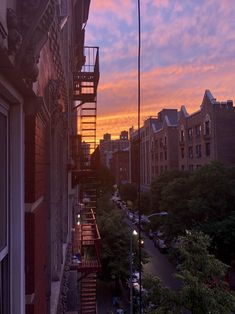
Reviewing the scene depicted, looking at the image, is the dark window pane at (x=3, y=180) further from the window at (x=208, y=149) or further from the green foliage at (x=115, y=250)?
the window at (x=208, y=149)

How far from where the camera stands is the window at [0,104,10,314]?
8.23 feet

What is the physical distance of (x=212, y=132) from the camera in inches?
1586

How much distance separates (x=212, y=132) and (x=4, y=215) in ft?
129

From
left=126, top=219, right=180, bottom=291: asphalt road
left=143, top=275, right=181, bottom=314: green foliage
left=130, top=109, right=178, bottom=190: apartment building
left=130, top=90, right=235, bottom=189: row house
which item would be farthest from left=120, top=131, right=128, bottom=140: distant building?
left=143, top=275, right=181, bottom=314: green foliage

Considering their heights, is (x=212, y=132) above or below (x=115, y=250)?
above

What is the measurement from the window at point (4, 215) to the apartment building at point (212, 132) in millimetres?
38053

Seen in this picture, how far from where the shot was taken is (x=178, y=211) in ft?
97.5

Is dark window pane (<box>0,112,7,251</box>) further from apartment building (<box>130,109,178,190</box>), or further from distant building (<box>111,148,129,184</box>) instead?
distant building (<box>111,148,129,184</box>)

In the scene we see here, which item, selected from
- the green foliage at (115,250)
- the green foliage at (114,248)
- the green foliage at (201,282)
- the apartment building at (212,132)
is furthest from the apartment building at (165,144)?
the green foliage at (201,282)

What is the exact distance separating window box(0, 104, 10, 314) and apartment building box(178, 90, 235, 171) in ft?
125

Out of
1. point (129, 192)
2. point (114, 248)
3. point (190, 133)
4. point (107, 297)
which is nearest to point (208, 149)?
point (190, 133)

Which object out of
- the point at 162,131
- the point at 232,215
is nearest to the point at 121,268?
the point at 232,215

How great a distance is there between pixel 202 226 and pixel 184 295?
16.4 metres

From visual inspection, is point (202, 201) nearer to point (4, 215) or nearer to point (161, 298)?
point (161, 298)
